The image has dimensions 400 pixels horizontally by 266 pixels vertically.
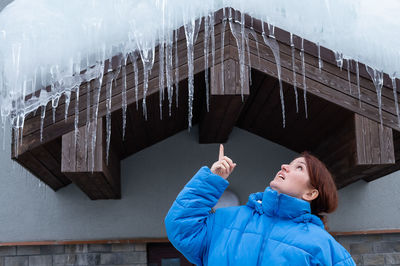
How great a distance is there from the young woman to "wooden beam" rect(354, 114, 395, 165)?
1.47m

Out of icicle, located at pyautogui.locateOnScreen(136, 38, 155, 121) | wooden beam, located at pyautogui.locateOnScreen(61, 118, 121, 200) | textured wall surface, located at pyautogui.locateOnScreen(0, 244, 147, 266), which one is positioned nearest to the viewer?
wooden beam, located at pyautogui.locateOnScreen(61, 118, 121, 200)

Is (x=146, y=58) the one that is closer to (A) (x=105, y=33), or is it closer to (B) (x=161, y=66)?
(B) (x=161, y=66)

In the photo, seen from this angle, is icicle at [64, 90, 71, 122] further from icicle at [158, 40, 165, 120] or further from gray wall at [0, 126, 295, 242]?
gray wall at [0, 126, 295, 242]

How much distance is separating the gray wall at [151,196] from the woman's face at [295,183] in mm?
2878

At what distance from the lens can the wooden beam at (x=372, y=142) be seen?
3.11m

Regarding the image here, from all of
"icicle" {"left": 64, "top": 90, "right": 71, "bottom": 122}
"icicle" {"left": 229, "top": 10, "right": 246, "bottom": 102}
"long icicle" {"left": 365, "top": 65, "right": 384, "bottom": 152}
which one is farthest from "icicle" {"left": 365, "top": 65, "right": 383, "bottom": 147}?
"icicle" {"left": 64, "top": 90, "right": 71, "bottom": 122}

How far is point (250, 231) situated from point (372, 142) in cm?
186

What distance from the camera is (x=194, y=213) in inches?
67.7

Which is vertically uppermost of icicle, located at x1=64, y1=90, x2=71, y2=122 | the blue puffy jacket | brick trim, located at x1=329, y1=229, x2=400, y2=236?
icicle, located at x1=64, y1=90, x2=71, y2=122

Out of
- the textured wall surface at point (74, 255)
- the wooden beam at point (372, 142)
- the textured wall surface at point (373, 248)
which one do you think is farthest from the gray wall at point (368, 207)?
the textured wall surface at point (74, 255)

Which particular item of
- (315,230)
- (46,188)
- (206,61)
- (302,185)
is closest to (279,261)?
(315,230)

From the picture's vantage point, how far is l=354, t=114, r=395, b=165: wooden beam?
3113 mm

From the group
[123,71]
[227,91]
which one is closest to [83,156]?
[123,71]

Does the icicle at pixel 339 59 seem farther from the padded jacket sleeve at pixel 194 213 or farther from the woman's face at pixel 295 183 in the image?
the padded jacket sleeve at pixel 194 213
